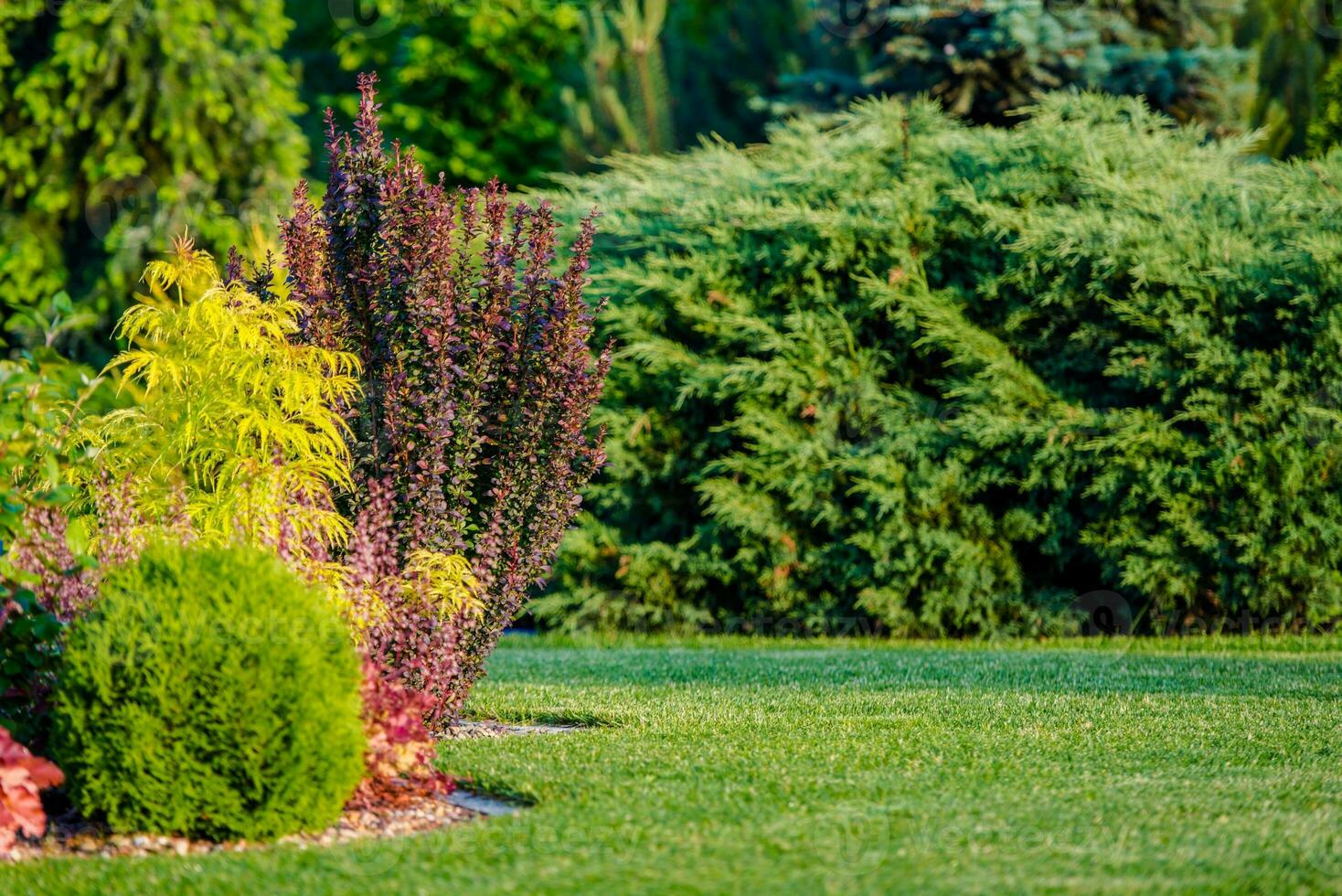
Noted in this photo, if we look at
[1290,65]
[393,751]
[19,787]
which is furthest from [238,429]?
[1290,65]

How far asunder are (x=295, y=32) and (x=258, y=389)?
1982cm

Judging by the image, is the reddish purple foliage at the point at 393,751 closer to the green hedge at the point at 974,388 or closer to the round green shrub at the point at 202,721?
the round green shrub at the point at 202,721

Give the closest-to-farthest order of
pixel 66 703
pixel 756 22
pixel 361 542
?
pixel 66 703 < pixel 361 542 < pixel 756 22

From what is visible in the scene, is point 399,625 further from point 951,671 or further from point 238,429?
point 951,671

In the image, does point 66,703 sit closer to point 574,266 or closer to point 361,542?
point 361,542

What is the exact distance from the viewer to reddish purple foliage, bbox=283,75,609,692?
5418mm

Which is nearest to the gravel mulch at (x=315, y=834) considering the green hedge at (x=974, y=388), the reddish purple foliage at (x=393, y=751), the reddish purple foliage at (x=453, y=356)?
the reddish purple foliage at (x=393, y=751)

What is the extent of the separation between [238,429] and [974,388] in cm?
572

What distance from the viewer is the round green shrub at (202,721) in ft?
13.2

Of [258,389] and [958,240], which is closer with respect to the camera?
[258,389]

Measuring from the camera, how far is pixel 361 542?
4926 millimetres

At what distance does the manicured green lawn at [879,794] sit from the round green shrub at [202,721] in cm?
19

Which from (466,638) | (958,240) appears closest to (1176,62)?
(958,240)

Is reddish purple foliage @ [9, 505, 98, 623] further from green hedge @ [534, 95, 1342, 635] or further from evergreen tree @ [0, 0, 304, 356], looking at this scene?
evergreen tree @ [0, 0, 304, 356]
